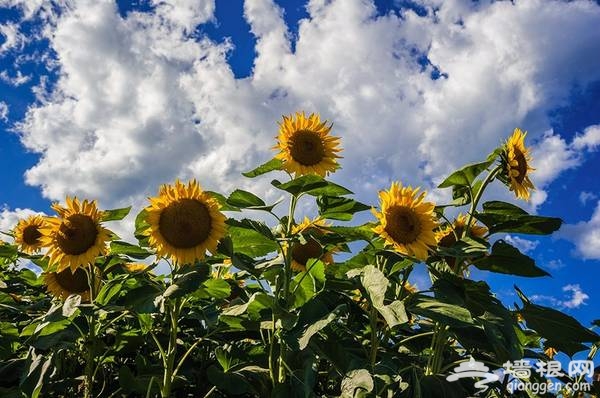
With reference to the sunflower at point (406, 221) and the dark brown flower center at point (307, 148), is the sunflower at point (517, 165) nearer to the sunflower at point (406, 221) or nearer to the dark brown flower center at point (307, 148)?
the sunflower at point (406, 221)

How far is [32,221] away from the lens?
18.7ft

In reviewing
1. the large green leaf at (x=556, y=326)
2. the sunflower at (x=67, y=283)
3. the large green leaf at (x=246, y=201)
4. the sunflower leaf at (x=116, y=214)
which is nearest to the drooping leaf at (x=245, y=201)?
the large green leaf at (x=246, y=201)

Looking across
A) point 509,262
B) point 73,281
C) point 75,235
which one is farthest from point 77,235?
point 509,262

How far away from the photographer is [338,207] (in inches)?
133

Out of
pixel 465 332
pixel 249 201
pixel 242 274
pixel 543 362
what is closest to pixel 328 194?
pixel 249 201

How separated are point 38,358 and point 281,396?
1.52 m

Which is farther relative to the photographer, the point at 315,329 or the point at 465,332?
the point at 465,332

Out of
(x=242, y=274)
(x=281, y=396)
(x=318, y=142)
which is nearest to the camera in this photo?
(x=281, y=396)

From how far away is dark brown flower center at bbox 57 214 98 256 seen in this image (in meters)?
3.59

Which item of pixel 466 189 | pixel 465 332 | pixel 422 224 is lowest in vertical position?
pixel 465 332

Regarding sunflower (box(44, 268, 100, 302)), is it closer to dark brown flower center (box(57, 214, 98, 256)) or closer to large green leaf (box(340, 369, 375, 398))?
dark brown flower center (box(57, 214, 98, 256))

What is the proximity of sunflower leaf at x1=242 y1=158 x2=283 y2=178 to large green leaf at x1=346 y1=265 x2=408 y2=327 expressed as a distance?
2.97 feet

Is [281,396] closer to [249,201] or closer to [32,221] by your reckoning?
[249,201]

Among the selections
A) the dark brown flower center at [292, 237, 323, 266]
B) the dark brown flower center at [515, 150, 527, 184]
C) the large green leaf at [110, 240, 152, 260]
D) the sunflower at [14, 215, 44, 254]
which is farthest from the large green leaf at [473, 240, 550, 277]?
the sunflower at [14, 215, 44, 254]
